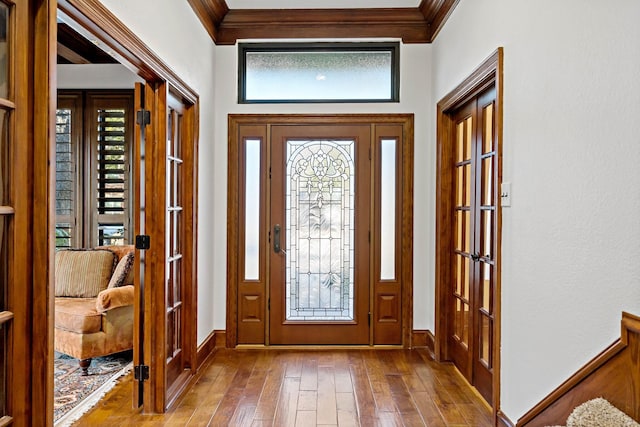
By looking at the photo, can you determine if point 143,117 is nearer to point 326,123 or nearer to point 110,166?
point 326,123

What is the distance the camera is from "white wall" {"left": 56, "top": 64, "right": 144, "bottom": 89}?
5.23 m

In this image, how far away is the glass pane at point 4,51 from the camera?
160 centimetres

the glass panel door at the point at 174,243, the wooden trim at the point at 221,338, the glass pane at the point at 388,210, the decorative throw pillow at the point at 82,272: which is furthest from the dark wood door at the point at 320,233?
the decorative throw pillow at the point at 82,272

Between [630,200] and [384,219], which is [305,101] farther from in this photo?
[630,200]

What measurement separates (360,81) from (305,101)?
21.5 inches

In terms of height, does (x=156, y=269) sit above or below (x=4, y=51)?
below

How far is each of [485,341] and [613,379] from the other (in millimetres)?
1651

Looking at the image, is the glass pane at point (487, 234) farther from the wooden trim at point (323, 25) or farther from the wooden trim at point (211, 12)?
the wooden trim at point (211, 12)

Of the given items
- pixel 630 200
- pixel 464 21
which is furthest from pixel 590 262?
pixel 464 21

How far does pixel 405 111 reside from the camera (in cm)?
446

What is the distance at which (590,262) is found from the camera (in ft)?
6.01

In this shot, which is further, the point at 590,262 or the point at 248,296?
the point at 248,296

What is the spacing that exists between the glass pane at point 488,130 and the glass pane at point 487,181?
72 millimetres

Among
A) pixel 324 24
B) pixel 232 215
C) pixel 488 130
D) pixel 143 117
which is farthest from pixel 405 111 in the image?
pixel 143 117
